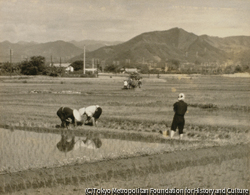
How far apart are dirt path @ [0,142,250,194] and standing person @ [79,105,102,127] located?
2.88 metres

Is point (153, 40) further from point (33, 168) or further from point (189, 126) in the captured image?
point (33, 168)

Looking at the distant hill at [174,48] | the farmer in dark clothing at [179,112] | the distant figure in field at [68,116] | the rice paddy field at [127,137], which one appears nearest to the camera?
the rice paddy field at [127,137]

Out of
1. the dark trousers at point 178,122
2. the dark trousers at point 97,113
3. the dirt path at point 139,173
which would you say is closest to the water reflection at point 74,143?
the dark trousers at point 97,113

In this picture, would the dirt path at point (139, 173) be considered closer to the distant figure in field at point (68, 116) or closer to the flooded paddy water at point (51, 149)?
the flooded paddy water at point (51, 149)

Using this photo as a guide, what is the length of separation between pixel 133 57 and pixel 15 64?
12.7ft

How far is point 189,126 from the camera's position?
1109 centimetres

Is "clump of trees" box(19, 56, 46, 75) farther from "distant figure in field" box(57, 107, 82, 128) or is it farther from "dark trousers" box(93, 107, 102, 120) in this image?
"dark trousers" box(93, 107, 102, 120)

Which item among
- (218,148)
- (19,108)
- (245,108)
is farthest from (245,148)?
(19,108)

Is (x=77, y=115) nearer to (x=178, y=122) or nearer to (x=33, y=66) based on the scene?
(x=178, y=122)

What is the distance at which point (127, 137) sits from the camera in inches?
393

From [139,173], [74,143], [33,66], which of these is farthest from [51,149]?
[33,66]

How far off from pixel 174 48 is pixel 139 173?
525 centimetres

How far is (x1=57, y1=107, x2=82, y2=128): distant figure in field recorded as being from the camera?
33.8 ft

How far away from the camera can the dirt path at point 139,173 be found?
6574 millimetres
